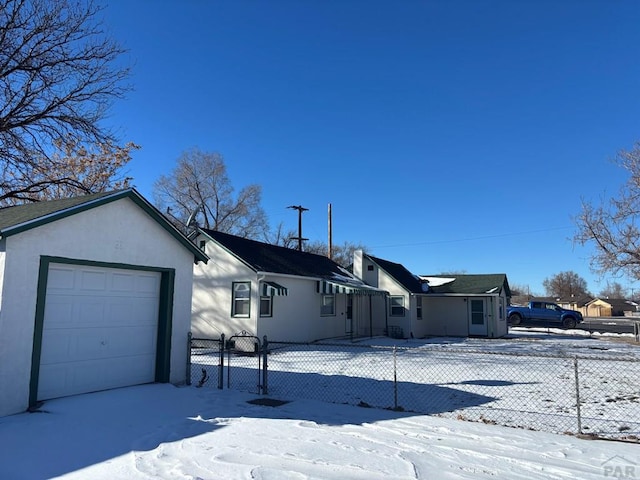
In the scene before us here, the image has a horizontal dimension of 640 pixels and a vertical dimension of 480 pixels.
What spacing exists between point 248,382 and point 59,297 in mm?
4290

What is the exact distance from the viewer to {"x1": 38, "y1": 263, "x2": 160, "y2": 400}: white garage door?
23.9 feet

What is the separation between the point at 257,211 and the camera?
4044 cm

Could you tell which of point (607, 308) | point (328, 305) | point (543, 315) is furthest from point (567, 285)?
point (328, 305)

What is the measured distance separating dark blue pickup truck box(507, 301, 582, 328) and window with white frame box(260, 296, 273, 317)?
23.0 metres

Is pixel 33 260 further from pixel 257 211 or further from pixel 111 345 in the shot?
pixel 257 211

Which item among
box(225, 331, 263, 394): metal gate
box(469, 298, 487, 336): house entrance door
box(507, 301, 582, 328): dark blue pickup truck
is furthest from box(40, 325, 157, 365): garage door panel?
box(507, 301, 582, 328): dark blue pickup truck

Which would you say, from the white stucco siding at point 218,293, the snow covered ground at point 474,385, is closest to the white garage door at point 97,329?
the snow covered ground at point 474,385

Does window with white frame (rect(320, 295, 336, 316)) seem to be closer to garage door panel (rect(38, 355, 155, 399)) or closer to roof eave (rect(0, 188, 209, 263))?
roof eave (rect(0, 188, 209, 263))

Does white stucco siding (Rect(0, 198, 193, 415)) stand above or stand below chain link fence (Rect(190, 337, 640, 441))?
above

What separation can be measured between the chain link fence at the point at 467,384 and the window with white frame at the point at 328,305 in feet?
17.6

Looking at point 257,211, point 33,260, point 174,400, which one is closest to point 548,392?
point 174,400

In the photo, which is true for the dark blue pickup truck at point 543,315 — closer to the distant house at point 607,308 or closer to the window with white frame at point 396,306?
the window with white frame at point 396,306

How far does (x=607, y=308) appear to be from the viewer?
72.6 meters

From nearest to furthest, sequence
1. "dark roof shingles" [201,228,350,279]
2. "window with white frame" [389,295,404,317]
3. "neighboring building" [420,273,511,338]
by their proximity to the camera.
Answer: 1. "dark roof shingles" [201,228,350,279]
2. "window with white frame" [389,295,404,317]
3. "neighboring building" [420,273,511,338]
